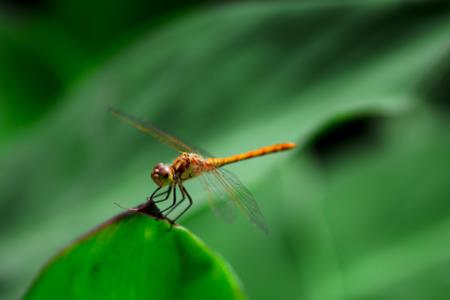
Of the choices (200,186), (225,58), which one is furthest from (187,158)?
(225,58)

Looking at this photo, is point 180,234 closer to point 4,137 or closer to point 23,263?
point 23,263

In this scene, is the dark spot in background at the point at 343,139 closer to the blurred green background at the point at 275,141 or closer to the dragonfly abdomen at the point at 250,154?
the blurred green background at the point at 275,141

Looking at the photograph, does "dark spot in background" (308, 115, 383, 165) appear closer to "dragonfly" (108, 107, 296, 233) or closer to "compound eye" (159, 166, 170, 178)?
"dragonfly" (108, 107, 296, 233)

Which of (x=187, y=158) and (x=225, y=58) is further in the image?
(x=225, y=58)

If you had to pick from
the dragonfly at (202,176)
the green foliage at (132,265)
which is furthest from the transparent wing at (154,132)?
the green foliage at (132,265)

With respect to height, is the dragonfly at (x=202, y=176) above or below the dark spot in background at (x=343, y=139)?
below

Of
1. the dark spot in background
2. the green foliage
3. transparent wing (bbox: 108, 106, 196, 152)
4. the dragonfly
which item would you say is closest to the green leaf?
the green foliage
